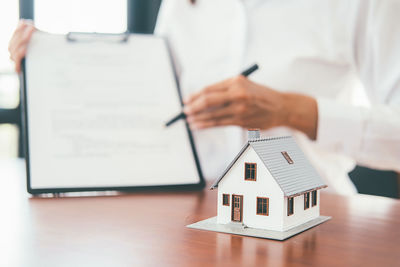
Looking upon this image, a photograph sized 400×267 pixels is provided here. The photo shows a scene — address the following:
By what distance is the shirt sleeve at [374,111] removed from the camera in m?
1.03

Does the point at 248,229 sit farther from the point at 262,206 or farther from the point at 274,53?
the point at 274,53

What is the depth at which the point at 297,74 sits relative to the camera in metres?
1.13

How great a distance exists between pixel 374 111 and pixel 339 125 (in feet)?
0.28

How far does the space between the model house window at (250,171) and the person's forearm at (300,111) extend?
46 centimetres

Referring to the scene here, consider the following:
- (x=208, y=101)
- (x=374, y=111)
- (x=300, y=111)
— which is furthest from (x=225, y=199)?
(x=374, y=111)

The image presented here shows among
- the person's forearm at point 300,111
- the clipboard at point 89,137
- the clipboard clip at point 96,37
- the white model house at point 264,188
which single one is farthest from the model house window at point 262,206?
the clipboard clip at point 96,37

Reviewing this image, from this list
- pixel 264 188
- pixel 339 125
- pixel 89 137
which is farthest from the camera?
pixel 339 125

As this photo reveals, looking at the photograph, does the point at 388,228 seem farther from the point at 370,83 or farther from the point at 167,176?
the point at 370,83

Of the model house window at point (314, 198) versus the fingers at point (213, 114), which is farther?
the fingers at point (213, 114)

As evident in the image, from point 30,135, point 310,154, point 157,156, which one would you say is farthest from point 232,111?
point 30,135

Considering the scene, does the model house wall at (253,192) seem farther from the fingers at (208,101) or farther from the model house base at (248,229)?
the fingers at (208,101)

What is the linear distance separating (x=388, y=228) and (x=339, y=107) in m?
0.44

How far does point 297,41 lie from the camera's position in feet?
3.68

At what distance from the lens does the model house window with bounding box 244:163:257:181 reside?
23.0 inches
